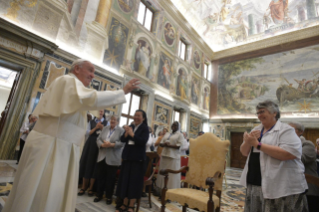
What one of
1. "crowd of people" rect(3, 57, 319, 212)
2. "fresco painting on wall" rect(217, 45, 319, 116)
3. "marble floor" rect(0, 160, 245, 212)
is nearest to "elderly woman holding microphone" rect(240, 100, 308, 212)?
"crowd of people" rect(3, 57, 319, 212)

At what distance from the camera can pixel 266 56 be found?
13547mm

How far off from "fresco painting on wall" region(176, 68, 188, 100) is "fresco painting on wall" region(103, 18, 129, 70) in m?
4.71

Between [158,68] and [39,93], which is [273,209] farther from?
[158,68]

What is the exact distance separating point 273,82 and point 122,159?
44.6 feet

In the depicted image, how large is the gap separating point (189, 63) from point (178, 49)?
1482mm

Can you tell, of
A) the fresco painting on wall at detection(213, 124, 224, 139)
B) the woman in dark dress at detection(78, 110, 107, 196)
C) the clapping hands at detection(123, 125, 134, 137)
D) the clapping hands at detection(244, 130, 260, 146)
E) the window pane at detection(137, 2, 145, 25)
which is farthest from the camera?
the fresco painting on wall at detection(213, 124, 224, 139)

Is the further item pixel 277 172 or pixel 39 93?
pixel 39 93

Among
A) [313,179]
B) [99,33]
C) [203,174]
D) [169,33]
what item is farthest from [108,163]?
[169,33]

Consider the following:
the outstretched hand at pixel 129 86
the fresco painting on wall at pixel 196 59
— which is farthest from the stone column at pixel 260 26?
the outstretched hand at pixel 129 86

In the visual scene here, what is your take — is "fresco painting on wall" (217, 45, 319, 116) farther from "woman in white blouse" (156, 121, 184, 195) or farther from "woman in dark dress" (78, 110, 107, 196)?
"woman in dark dress" (78, 110, 107, 196)

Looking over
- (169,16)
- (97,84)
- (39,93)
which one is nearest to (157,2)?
(169,16)

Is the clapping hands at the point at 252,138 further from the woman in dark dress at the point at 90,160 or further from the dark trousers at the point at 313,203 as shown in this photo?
the woman in dark dress at the point at 90,160

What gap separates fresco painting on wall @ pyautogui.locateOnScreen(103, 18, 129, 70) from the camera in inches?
306

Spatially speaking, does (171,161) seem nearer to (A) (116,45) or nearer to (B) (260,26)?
(A) (116,45)
